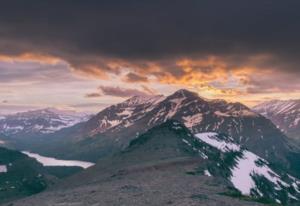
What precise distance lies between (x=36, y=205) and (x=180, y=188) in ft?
176

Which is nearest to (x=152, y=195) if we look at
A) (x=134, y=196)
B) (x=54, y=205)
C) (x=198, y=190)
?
(x=134, y=196)

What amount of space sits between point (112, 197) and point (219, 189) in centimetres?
4370

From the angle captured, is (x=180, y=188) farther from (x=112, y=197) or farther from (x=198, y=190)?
(x=112, y=197)

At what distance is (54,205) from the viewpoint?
178 meters

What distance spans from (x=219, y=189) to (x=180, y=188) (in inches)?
587

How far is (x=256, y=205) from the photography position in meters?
158

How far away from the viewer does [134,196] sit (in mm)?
178125

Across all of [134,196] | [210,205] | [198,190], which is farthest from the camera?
[198,190]

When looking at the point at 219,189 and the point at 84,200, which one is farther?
the point at 219,189

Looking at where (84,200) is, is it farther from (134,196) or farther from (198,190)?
(198,190)

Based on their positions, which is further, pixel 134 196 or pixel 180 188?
pixel 180 188

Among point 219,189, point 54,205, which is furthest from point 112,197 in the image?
point 219,189

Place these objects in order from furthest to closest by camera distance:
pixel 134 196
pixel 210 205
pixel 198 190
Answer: pixel 198 190
pixel 134 196
pixel 210 205

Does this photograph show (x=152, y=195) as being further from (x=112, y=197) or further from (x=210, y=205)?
(x=210, y=205)
